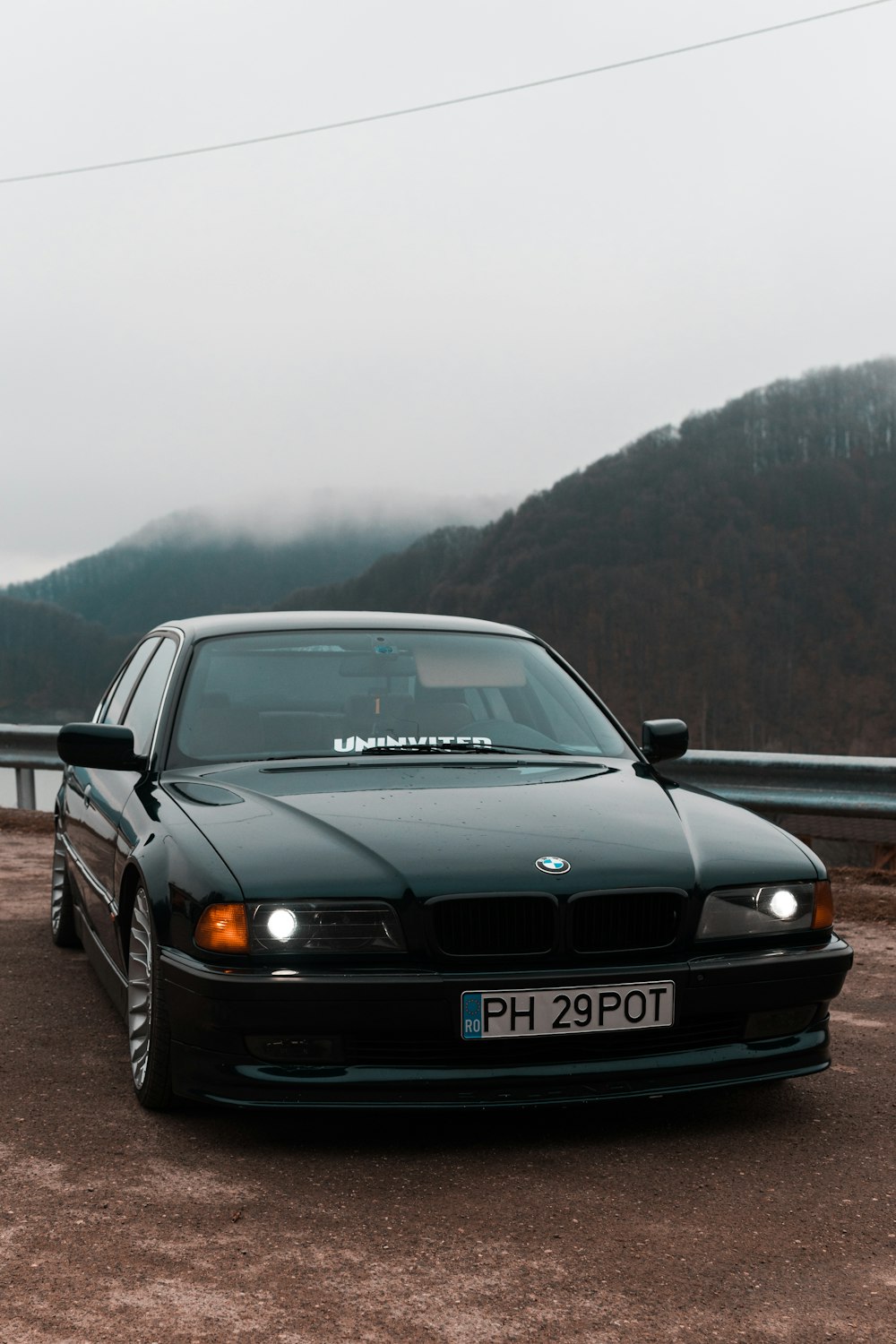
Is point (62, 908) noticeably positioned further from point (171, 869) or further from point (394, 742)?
point (171, 869)

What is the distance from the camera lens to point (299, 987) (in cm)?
320

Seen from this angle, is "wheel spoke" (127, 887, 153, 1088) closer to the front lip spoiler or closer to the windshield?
the front lip spoiler

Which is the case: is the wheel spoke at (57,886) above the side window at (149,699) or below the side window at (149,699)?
below

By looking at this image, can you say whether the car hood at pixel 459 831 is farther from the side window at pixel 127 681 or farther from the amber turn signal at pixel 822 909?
the side window at pixel 127 681

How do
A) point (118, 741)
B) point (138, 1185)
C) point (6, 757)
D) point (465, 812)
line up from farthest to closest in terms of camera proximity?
1. point (6, 757)
2. point (118, 741)
3. point (465, 812)
4. point (138, 1185)

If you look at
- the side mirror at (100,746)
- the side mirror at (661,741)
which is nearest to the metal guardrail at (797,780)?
the side mirror at (661,741)

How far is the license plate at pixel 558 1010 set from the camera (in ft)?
10.5

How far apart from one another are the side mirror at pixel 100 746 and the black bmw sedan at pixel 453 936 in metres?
0.13

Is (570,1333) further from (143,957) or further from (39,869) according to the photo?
(39,869)

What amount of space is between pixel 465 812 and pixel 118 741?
Answer: 4.10ft

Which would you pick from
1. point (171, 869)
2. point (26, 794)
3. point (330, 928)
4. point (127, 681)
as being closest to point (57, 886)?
point (127, 681)

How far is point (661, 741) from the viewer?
15.7 feet

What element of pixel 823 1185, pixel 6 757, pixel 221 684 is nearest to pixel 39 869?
pixel 6 757

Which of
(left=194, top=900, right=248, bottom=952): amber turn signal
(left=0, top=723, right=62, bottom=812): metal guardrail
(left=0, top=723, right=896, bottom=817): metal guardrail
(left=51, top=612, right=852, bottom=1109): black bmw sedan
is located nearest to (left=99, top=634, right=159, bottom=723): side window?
(left=51, top=612, right=852, bottom=1109): black bmw sedan
